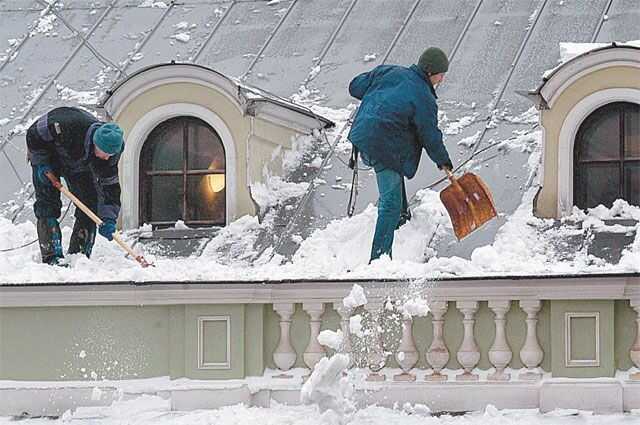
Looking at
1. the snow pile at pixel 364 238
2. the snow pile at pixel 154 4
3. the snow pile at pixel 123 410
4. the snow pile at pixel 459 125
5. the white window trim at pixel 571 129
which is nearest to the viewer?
the snow pile at pixel 123 410

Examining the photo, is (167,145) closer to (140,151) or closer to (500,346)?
(140,151)

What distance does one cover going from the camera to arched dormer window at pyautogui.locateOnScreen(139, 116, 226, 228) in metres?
12.5

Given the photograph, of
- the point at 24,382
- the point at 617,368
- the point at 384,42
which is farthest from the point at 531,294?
the point at 384,42

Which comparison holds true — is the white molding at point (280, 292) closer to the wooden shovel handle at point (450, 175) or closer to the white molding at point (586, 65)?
the wooden shovel handle at point (450, 175)

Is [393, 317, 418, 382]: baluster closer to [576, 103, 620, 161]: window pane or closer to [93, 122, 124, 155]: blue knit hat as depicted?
[576, 103, 620, 161]: window pane

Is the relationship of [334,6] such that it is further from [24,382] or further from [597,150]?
[24,382]

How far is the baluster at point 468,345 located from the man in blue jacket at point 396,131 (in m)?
0.93

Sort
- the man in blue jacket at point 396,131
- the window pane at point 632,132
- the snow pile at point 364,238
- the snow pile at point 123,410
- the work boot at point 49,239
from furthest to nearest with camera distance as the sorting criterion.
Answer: the work boot at point 49,239 < the window pane at point 632,132 < the snow pile at point 364,238 < the man in blue jacket at point 396,131 < the snow pile at point 123,410

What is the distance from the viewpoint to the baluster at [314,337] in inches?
411

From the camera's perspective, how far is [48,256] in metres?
11.9

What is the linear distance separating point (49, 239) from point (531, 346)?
3574 millimetres

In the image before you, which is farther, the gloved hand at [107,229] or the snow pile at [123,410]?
the gloved hand at [107,229]

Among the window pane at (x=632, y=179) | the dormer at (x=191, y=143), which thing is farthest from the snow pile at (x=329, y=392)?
the window pane at (x=632, y=179)

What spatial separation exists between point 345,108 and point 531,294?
3584 mm
